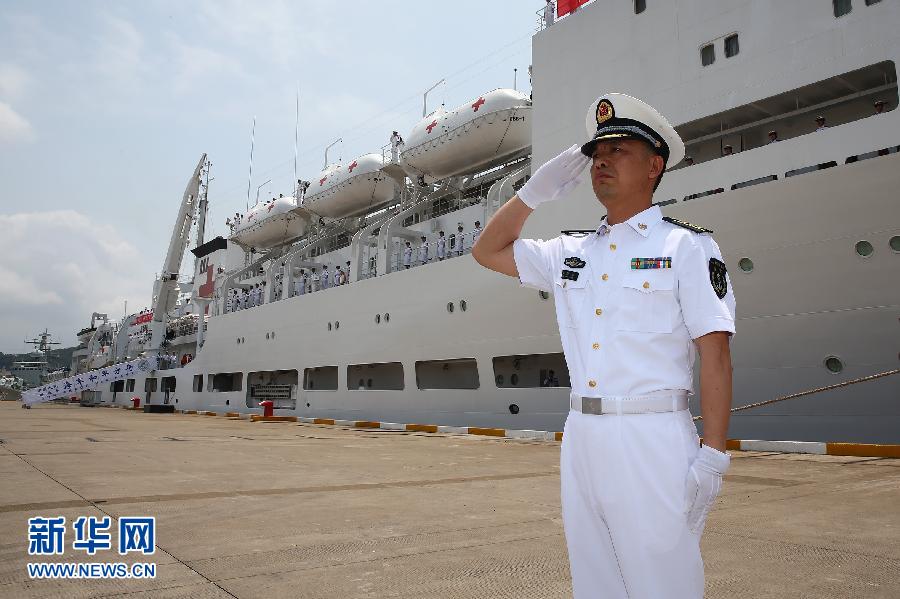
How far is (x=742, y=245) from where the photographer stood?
875cm

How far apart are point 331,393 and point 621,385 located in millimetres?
16418

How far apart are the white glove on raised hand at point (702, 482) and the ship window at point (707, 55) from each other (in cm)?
1000

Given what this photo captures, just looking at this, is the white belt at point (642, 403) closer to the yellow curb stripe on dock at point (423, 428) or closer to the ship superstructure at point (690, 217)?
the ship superstructure at point (690, 217)

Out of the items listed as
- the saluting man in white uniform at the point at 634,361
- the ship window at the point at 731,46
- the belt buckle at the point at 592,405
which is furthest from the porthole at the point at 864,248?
the belt buckle at the point at 592,405

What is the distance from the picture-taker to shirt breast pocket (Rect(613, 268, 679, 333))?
1.71m

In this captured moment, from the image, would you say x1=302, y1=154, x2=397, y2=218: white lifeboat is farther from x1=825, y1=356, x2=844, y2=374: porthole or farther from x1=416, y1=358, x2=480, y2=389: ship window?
x1=825, y1=356, x2=844, y2=374: porthole

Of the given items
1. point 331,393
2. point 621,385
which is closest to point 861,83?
point 621,385

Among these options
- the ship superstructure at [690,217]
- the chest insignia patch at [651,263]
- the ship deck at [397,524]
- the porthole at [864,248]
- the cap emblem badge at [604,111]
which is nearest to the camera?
the chest insignia patch at [651,263]

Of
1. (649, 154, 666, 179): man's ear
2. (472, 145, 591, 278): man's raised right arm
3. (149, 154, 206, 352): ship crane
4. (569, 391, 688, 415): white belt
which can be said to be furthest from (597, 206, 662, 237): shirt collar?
(149, 154, 206, 352): ship crane

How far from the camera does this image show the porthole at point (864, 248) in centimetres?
774

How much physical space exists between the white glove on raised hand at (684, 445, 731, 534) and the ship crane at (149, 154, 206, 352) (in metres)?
31.7

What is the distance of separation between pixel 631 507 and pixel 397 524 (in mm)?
2477

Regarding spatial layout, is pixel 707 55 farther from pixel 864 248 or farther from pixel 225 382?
pixel 225 382

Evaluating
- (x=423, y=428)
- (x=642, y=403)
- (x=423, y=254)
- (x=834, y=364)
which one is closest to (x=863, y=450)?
(x=834, y=364)
